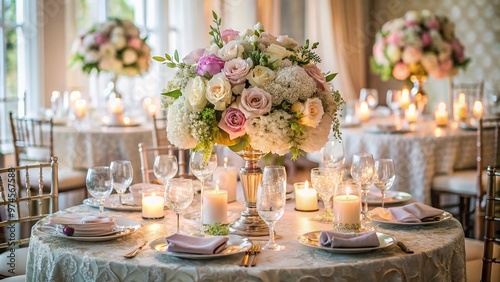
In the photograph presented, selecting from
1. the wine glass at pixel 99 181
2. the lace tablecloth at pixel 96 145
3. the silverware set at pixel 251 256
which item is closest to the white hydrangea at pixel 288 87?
the silverware set at pixel 251 256

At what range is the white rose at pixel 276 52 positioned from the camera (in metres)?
2.51

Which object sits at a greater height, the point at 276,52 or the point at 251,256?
the point at 276,52

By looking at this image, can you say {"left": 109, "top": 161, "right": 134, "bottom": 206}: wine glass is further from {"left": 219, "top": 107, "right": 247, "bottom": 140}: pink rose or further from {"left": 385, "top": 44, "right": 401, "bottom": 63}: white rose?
{"left": 385, "top": 44, "right": 401, "bottom": 63}: white rose

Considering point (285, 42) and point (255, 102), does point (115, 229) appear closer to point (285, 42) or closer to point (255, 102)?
point (255, 102)

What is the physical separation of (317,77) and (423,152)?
2.73 meters

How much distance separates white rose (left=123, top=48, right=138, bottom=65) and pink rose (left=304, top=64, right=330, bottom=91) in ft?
11.4

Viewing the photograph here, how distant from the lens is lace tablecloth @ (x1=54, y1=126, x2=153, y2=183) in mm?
5371

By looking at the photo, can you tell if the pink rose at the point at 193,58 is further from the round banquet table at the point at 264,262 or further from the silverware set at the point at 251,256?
the silverware set at the point at 251,256

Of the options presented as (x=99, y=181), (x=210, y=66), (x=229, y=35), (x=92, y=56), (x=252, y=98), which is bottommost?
(x=99, y=181)

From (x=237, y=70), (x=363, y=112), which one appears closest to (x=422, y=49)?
(x=363, y=112)

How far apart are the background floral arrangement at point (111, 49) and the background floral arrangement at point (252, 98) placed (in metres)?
3.28

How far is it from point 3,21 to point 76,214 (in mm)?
3865

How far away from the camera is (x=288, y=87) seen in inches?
96.3

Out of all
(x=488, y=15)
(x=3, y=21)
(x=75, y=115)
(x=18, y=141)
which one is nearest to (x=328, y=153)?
(x=18, y=141)
